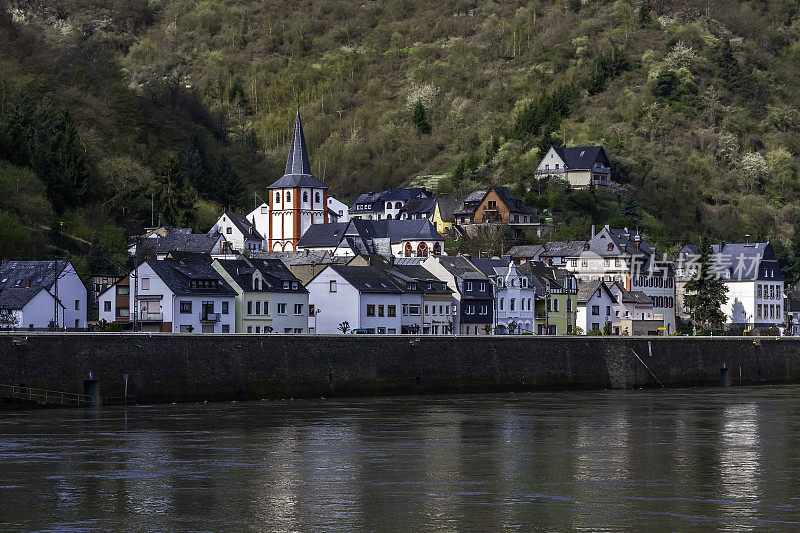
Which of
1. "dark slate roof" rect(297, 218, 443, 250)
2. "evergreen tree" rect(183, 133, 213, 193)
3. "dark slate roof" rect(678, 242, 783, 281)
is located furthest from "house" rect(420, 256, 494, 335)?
"evergreen tree" rect(183, 133, 213, 193)

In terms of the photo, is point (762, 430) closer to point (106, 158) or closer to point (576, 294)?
point (576, 294)

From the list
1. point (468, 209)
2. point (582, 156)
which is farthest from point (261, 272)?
point (582, 156)

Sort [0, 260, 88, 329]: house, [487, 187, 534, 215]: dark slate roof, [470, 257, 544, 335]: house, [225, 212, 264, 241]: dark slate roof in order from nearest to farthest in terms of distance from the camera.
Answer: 1. [0, 260, 88, 329]: house
2. [470, 257, 544, 335]: house
3. [225, 212, 264, 241]: dark slate roof
4. [487, 187, 534, 215]: dark slate roof

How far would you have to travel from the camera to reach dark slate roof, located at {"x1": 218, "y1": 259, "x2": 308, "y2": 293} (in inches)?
3219

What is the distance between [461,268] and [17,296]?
35176mm

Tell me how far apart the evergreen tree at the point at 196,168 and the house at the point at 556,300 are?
151ft

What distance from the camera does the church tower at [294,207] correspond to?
138000 mm

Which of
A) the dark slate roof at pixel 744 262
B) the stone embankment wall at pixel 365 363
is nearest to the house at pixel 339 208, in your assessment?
the dark slate roof at pixel 744 262

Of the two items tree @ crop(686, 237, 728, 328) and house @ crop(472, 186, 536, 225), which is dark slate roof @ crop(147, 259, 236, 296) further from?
house @ crop(472, 186, 536, 225)

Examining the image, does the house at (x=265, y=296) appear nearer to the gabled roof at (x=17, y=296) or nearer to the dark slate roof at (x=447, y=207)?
the gabled roof at (x=17, y=296)

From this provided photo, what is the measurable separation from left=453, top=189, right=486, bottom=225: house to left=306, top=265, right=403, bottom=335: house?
170 feet

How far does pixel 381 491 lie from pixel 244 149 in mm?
139644

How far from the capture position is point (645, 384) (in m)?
78.5

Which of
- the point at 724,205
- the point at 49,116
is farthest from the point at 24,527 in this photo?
the point at 724,205
